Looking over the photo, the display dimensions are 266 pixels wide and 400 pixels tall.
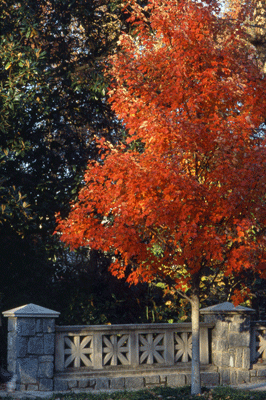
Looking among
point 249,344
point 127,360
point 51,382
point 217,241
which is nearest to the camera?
point 217,241

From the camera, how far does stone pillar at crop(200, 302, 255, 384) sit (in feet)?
34.6

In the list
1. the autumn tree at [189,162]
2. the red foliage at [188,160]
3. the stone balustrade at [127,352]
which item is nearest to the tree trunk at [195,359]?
the autumn tree at [189,162]

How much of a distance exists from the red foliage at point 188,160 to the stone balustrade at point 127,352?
1538 millimetres

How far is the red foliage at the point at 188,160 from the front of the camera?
27.5 feet

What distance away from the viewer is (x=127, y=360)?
1009cm

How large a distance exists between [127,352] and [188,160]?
4.12 m

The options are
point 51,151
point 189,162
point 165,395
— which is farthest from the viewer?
point 51,151

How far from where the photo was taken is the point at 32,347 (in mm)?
9188

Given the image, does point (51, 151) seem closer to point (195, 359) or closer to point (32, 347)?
point (32, 347)

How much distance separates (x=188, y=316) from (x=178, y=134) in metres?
6.46

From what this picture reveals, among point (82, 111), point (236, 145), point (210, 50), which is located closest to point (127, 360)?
point (236, 145)

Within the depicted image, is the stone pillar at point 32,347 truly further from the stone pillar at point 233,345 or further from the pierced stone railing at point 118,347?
the stone pillar at point 233,345

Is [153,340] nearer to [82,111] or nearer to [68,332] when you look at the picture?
[68,332]

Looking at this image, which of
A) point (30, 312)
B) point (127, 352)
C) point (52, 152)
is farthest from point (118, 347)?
point (52, 152)
